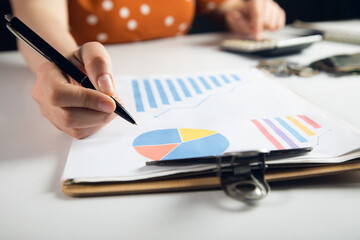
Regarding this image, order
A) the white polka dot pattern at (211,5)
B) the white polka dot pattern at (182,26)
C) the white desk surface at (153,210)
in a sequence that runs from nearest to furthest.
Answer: the white desk surface at (153,210) < the white polka dot pattern at (182,26) < the white polka dot pattern at (211,5)

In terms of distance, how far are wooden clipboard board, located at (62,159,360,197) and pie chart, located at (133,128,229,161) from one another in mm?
30

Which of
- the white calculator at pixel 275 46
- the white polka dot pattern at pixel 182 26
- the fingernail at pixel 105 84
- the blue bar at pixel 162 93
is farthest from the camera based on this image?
the white polka dot pattern at pixel 182 26

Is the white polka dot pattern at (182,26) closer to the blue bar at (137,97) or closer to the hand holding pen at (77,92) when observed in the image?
the blue bar at (137,97)

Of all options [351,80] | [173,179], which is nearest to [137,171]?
[173,179]

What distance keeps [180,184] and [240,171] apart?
0.05 m

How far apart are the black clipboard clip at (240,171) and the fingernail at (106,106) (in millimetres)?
76

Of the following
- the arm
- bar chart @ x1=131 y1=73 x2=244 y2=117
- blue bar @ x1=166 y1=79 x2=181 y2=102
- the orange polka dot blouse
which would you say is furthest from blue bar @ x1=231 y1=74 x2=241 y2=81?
the orange polka dot blouse

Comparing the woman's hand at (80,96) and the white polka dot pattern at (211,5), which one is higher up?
the white polka dot pattern at (211,5)

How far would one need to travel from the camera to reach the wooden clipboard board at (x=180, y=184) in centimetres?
25

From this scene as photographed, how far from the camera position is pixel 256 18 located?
2.65 feet

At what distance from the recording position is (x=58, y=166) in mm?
301

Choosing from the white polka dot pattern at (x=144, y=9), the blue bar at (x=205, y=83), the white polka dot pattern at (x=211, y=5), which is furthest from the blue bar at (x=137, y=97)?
the white polka dot pattern at (x=211, y=5)

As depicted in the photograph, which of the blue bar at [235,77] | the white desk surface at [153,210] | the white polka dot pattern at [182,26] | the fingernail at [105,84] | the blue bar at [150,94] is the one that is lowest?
the white desk surface at [153,210]

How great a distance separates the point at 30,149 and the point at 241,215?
0.76ft
